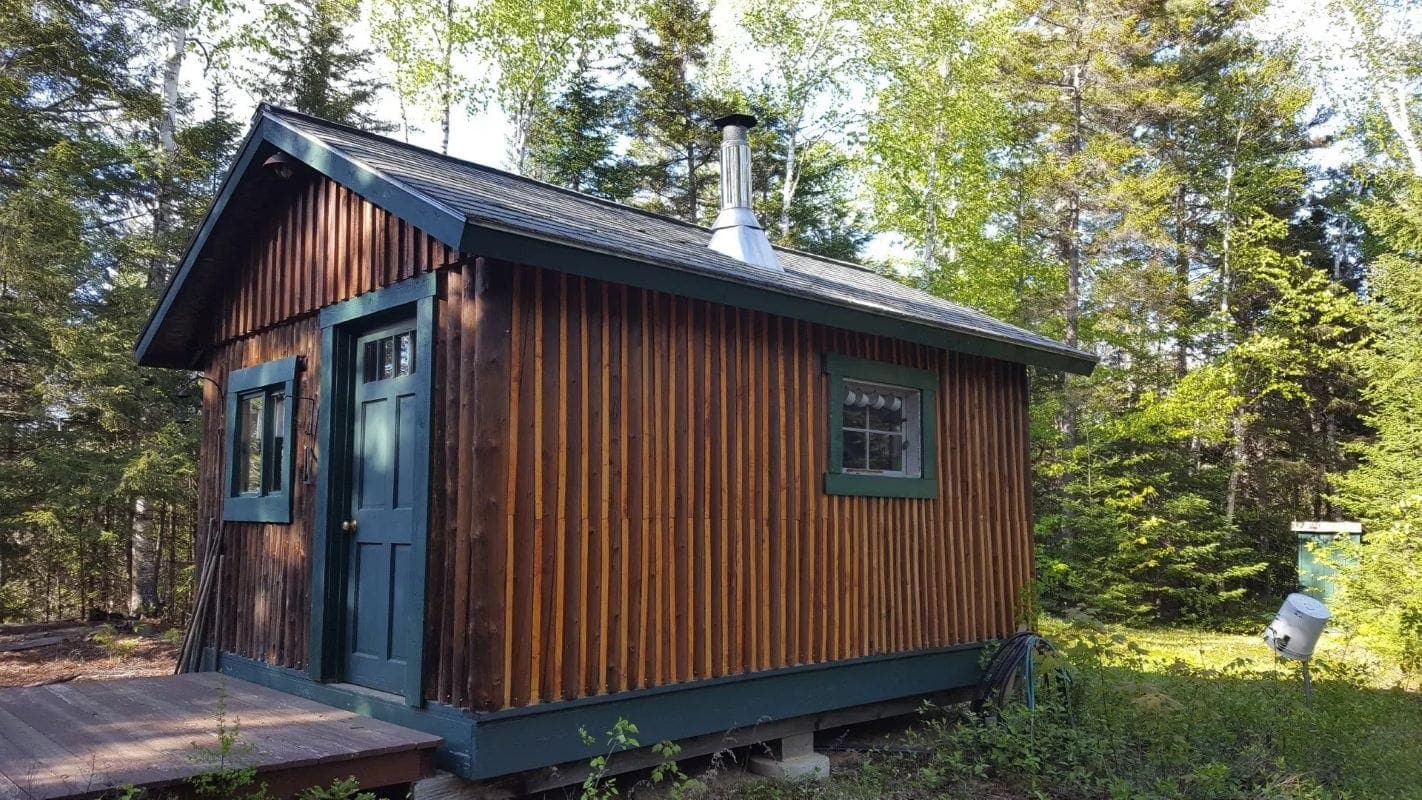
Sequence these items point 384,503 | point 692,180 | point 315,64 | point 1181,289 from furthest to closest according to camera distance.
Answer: point 692,180 < point 1181,289 < point 315,64 < point 384,503

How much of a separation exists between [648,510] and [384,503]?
139cm

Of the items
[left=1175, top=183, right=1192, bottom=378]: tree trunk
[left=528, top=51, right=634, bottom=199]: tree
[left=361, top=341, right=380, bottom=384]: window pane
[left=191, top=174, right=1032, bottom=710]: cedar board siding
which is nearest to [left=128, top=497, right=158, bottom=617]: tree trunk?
[left=191, top=174, right=1032, bottom=710]: cedar board siding

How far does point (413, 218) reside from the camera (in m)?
4.23

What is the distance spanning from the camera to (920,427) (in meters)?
6.61

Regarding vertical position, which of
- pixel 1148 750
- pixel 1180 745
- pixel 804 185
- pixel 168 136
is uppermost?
pixel 804 185

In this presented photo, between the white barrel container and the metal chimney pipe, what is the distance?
14.2ft

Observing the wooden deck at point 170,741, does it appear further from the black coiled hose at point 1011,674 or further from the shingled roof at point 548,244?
the black coiled hose at point 1011,674

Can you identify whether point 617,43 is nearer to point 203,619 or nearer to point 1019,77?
point 1019,77

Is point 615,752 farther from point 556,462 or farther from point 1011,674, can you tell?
point 1011,674

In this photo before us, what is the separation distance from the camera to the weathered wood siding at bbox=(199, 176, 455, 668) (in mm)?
5137

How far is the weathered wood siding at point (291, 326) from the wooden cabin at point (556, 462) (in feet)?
0.09

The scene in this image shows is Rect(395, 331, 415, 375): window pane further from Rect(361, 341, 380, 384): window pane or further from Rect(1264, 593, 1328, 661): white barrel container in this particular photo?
Rect(1264, 593, 1328, 661): white barrel container

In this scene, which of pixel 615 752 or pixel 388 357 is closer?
pixel 615 752

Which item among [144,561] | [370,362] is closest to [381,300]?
[370,362]
